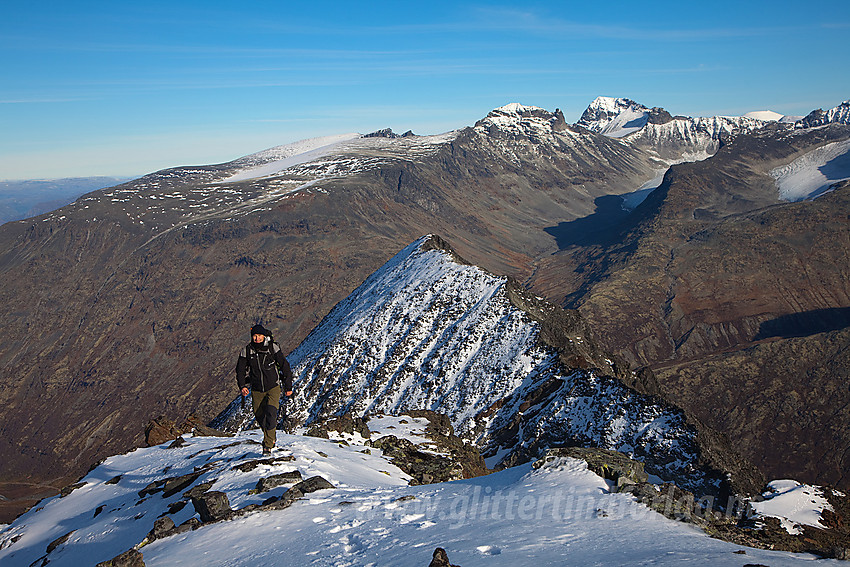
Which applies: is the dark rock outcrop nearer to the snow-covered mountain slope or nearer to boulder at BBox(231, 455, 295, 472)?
boulder at BBox(231, 455, 295, 472)

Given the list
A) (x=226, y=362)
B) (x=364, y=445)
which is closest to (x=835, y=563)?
(x=364, y=445)

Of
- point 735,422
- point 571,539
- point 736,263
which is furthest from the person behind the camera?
point 736,263

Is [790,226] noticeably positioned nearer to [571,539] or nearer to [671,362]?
[671,362]

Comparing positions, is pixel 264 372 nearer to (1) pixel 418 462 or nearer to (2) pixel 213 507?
(2) pixel 213 507

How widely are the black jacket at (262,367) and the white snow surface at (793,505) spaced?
701 inches

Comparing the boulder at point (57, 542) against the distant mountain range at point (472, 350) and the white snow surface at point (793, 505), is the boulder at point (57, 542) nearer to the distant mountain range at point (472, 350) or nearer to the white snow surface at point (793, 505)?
the white snow surface at point (793, 505)

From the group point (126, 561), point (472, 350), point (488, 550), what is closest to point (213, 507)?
point (126, 561)

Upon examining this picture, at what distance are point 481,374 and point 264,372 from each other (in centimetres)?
3158

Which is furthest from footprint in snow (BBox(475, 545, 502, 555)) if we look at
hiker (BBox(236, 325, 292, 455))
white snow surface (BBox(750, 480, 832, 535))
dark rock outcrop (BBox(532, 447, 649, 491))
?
white snow surface (BBox(750, 480, 832, 535))

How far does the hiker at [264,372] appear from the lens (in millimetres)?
16844

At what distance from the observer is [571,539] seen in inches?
441

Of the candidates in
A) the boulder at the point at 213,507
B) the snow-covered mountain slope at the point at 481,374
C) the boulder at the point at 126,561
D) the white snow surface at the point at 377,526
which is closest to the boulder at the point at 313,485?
the white snow surface at the point at 377,526

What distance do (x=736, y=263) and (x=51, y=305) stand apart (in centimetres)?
22563

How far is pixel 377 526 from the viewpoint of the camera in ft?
40.8
